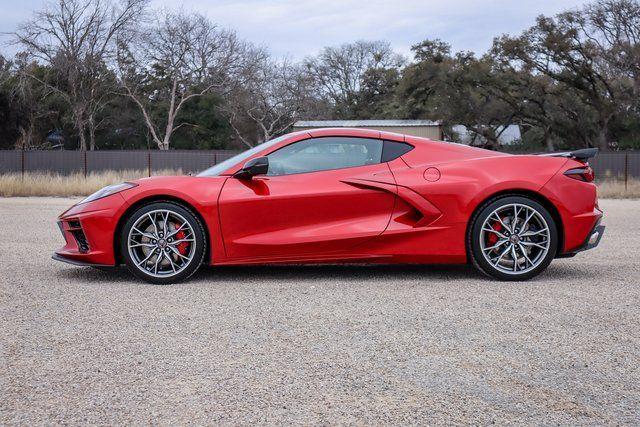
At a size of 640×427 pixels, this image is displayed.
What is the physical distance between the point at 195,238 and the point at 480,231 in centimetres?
232

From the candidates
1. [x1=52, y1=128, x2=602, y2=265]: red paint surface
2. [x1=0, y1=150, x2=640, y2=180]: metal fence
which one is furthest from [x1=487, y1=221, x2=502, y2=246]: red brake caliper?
[x1=0, y1=150, x2=640, y2=180]: metal fence

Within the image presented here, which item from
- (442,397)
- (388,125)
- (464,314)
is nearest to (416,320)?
(464,314)

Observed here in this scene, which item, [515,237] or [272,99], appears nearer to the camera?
[515,237]

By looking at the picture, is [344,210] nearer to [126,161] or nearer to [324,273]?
[324,273]

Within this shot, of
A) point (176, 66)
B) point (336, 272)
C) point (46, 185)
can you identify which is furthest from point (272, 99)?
point (336, 272)

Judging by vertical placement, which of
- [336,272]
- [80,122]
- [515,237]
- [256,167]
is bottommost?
[336,272]

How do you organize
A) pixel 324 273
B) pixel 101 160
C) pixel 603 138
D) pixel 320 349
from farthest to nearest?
pixel 603 138, pixel 101 160, pixel 324 273, pixel 320 349

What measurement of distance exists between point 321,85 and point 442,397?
65677mm

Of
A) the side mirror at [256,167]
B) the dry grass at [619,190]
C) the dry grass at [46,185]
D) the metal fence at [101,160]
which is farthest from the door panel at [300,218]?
the metal fence at [101,160]

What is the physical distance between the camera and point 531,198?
6.08 metres

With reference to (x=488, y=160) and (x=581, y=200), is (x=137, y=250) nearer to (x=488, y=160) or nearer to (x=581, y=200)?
(x=488, y=160)

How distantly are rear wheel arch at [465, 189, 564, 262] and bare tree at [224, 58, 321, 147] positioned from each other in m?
46.1

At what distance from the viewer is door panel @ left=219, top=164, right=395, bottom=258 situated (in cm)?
593

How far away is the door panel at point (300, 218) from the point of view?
19.5 feet
